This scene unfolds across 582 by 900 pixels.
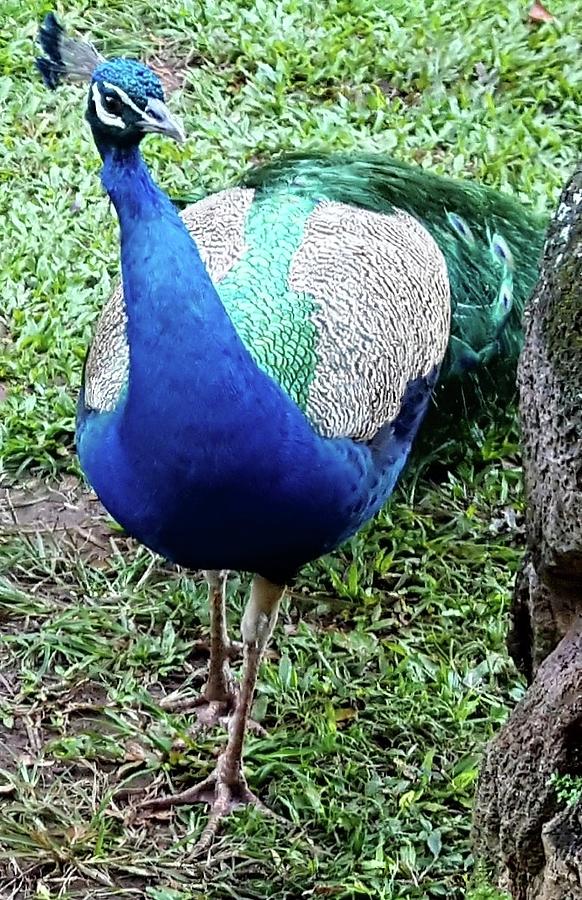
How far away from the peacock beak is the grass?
50.1 inches

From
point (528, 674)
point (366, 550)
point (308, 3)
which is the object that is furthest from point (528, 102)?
point (528, 674)

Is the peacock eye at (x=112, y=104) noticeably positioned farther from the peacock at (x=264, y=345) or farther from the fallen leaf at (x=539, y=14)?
the fallen leaf at (x=539, y=14)

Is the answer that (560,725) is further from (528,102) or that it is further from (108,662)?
(528,102)

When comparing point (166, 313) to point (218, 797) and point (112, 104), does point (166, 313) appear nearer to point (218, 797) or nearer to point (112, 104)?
point (112, 104)

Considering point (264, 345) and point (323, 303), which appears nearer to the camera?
point (264, 345)

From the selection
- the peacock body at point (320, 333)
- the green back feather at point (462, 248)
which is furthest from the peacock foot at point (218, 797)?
the green back feather at point (462, 248)

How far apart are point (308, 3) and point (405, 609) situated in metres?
2.69

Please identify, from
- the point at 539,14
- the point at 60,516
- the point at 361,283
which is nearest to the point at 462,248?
the point at 361,283

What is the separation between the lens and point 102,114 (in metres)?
2.04

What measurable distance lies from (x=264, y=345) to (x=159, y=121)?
1.76ft

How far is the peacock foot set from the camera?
256cm

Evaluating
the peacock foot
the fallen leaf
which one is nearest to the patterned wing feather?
the peacock foot

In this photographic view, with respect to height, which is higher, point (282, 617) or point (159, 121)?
point (159, 121)

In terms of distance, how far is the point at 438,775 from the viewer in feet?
8.70
